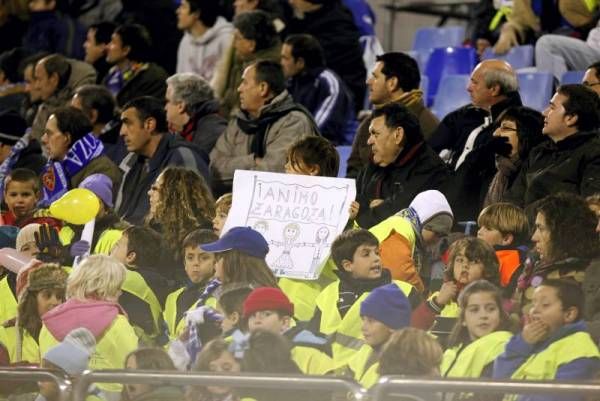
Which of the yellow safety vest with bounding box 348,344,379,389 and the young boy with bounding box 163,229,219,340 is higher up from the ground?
the young boy with bounding box 163,229,219,340

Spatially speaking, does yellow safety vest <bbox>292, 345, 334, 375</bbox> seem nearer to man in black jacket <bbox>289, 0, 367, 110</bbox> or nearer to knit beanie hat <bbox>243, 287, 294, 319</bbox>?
knit beanie hat <bbox>243, 287, 294, 319</bbox>

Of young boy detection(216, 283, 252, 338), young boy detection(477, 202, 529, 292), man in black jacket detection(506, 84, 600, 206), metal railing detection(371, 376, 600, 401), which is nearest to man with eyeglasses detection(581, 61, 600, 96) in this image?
man in black jacket detection(506, 84, 600, 206)

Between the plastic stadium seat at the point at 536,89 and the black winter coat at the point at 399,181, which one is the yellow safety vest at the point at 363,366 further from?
the plastic stadium seat at the point at 536,89

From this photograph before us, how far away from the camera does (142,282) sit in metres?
7.09

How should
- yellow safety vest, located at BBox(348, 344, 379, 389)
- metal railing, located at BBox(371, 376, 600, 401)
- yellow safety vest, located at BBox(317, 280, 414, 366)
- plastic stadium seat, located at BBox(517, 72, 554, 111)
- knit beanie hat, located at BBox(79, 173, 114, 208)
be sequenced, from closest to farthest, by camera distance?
metal railing, located at BBox(371, 376, 600, 401) < yellow safety vest, located at BBox(348, 344, 379, 389) < yellow safety vest, located at BBox(317, 280, 414, 366) < knit beanie hat, located at BBox(79, 173, 114, 208) < plastic stadium seat, located at BBox(517, 72, 554, 111)

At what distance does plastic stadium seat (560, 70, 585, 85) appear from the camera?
30.1 ft

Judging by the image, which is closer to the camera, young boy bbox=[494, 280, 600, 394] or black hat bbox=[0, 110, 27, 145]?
young boy bbox=[494, 280, 600, 394]

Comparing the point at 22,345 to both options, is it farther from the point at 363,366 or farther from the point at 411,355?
the point at 411,355

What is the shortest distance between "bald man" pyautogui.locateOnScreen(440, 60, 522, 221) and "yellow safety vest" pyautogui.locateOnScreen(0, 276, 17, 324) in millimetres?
2153

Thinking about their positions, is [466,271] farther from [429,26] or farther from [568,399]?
[429,26]

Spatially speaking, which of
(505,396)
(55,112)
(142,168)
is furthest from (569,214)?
(55,112)

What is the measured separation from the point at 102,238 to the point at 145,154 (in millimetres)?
1179

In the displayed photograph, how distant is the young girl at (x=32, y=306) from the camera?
693 cm

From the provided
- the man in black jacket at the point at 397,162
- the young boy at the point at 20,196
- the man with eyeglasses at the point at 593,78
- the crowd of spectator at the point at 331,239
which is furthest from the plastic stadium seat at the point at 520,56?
the young boy at the point at 20,196
